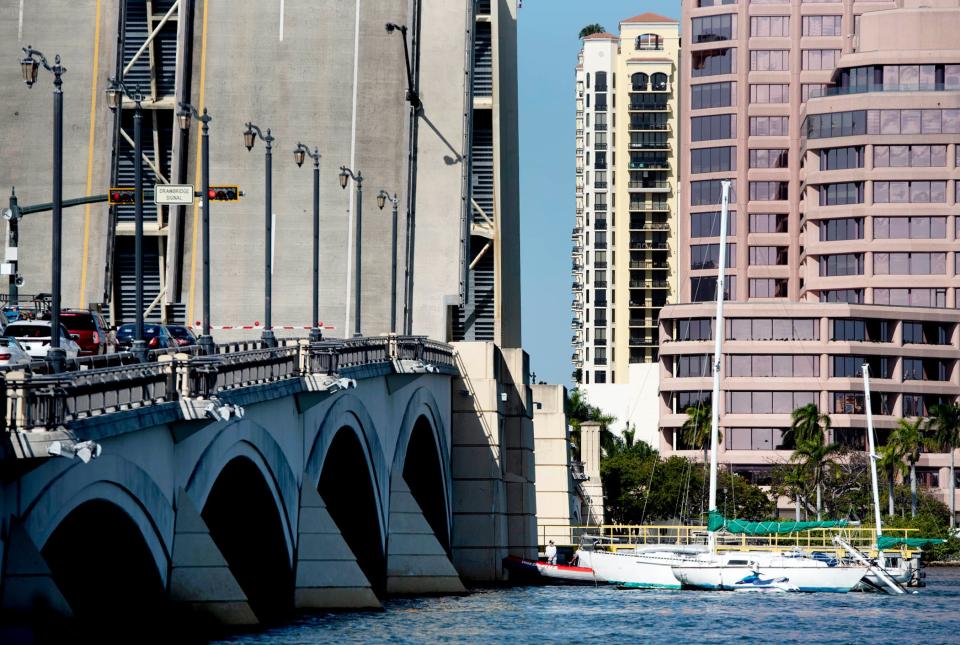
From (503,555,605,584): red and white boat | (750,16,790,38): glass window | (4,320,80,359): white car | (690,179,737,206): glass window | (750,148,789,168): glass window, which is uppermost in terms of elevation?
(750,16,790,38): glass window

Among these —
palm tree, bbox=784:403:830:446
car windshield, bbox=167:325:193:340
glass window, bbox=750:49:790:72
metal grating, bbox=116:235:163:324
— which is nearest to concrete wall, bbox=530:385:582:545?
metal grating, bbox=116:235:163:324

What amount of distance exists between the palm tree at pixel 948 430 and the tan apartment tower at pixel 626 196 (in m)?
53.4

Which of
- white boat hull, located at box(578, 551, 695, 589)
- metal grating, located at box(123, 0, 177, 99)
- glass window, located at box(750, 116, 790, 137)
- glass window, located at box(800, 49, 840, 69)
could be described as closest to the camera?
white boat hull, located at box(578, 551, 695, 589)

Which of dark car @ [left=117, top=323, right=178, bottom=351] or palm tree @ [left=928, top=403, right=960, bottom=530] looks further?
palm tree @ [left=928, top=403, right=960, bottom=530]

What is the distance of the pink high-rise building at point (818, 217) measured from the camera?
125 m

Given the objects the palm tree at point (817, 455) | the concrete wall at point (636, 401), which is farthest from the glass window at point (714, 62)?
the palm tree at point (817, 455)

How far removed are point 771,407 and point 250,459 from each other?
90.7 metres

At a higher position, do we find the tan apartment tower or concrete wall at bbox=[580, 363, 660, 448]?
the tan apartment tower

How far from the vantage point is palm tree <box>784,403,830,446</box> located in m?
119

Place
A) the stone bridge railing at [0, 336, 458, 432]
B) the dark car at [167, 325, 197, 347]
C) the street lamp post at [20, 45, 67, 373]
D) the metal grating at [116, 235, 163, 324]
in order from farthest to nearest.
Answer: the metal grating at [116, 235, 163, 324]
the dark car at [167, 325, 197, 347]
the street lamp post at [20, 45, 67, 373]
the stone bridge railing at [0, 336, 458, 432]

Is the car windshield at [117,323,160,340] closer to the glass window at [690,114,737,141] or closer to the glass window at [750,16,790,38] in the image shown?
the glass window at [690,114,737,141]

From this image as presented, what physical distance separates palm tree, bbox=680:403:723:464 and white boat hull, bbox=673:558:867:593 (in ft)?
176

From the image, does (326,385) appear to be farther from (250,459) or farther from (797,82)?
(797,82)

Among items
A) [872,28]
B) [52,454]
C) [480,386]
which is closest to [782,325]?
[872,28]
